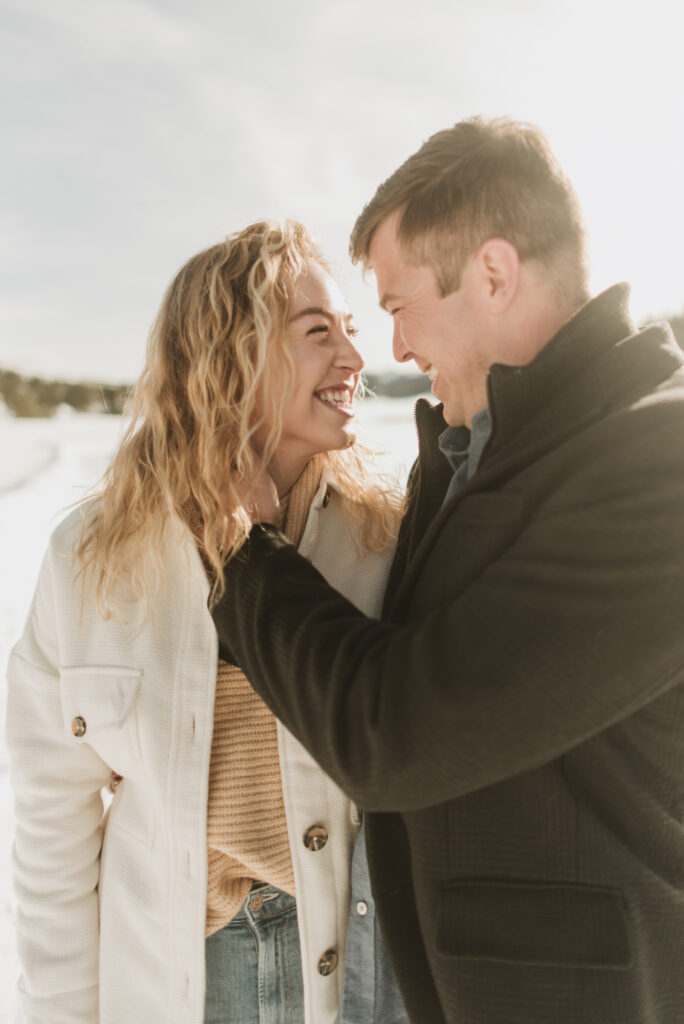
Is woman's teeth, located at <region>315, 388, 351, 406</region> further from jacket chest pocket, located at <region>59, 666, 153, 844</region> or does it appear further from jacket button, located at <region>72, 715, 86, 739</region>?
jacket button, located at <region>72, 715, 86, 739</region>

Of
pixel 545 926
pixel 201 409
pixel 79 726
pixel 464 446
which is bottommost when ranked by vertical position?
pixel 545 926

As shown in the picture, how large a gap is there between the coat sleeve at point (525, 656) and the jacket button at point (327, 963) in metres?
0.56

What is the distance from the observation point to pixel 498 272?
1264 mm

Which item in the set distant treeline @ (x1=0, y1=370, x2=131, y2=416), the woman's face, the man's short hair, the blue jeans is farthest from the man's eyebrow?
distant treeline @ (x1=0, y1=370, x2=131, y2=416)

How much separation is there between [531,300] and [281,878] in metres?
1.22

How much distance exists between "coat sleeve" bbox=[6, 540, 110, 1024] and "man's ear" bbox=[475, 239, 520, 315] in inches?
42.2

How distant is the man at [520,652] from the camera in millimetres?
954

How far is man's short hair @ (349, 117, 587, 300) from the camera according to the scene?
1.26 meters

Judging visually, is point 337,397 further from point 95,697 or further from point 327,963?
point 327,963

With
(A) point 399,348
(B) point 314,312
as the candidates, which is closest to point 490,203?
(A) point 399,348

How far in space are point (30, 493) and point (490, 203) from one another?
8185mm

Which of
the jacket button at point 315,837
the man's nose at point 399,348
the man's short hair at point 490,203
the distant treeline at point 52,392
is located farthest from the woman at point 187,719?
the distant treeline at point 52,392

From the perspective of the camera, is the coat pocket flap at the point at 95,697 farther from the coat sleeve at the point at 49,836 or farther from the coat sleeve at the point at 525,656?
the coat sleeve at the point at 525,656

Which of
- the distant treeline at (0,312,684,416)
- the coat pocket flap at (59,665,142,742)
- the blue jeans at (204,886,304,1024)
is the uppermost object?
the distant treeline at (0,312,684,416)
